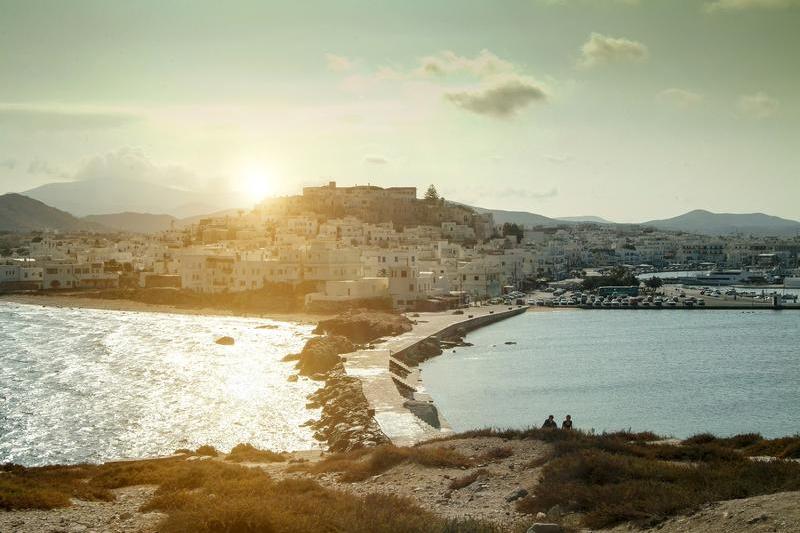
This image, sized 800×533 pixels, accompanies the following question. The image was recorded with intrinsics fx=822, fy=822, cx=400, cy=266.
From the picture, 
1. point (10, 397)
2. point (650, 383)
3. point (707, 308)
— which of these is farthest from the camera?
point (707, 308)

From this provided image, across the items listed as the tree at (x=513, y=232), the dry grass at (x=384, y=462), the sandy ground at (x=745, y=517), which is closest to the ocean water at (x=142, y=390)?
the dry grass at (x=384, y=462)

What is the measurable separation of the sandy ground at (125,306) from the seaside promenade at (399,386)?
780cm

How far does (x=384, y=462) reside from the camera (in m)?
13.6

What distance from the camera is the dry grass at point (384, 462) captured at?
1307 centimetres

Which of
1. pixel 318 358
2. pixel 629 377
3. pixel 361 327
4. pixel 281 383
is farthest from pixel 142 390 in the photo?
pixel 629 377

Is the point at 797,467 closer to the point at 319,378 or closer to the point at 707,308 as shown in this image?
the point at 319,378

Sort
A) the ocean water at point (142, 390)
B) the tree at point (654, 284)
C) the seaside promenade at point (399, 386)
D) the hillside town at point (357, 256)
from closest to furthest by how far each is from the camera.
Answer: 1. the seaside promenade at point (399, 386)
2. the ocean water at point (142, 390)
3. the hillside town at point (357, 256)
4. the tree at point (654, 284)

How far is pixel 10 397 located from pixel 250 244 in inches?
1719

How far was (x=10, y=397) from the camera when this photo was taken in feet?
83.6

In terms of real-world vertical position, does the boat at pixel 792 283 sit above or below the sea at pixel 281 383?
above

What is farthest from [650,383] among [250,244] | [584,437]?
[250,244]

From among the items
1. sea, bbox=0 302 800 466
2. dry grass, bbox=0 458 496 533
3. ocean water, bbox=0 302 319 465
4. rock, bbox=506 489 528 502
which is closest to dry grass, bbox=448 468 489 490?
rock, bbox=506 489 528 502

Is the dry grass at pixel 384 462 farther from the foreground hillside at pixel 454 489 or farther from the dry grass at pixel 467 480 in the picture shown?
the dry grass at pixel 467 480

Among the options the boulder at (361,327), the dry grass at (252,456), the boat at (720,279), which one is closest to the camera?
the dry grass at (252,456)
